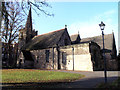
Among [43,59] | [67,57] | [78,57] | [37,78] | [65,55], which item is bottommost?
[37,78]

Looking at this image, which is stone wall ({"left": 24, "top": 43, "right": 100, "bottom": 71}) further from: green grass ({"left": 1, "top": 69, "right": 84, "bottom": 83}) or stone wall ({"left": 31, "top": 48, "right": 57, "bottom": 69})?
green grass ({"left": 1, "top": 69, "right": 84, "bottom": 83})

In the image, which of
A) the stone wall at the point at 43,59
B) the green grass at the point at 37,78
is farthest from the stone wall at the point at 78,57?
the green grass at the point at 37,78

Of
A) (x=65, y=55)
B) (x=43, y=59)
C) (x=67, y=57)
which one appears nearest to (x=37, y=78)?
(x=67, y=57)

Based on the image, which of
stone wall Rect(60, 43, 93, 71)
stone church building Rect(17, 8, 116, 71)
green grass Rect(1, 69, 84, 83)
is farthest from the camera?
stone church building Rect(17, 8, 116, 71)

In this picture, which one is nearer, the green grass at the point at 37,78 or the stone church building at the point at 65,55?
the green grass at the point at 37,78

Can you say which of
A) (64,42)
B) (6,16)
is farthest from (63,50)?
(6,16)

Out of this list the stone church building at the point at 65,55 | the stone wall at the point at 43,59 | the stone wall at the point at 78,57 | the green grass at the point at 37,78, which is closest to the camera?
the green grass at the point at 37,78

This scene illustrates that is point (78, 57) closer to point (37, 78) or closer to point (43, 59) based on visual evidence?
point (43, 59)

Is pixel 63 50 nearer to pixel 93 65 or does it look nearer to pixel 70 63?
pixel 70 63

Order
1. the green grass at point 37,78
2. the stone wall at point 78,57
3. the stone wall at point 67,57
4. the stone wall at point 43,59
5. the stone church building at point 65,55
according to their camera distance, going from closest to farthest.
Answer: the green grass at point 37,78
the stone wall at point 78,57
the stone wall at point 67,57
the stone church building at point 65,55
the stone wall at point 43,59

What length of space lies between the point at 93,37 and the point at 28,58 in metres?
21.5

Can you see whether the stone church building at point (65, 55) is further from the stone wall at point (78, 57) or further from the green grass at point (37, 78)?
the green grass at point (37, 78)

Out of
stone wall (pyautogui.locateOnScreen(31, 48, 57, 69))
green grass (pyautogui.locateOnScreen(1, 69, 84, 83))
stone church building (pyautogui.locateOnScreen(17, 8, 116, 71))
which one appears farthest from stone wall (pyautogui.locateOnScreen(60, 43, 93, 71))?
green grass (pyautogui.locateOnScreen(1, 69, 84, 83))

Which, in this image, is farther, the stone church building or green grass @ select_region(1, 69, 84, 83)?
the stone church building
